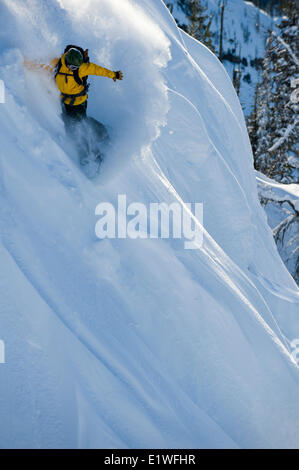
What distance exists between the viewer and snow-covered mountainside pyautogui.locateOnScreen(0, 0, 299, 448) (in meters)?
3.57

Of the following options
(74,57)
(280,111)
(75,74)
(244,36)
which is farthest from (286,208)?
(244,36)

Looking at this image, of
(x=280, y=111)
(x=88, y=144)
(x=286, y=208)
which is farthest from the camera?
(x=280, y=111)

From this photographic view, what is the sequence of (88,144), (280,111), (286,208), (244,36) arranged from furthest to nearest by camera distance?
(244,36) → (280,111) → (286,208) → (88,144)

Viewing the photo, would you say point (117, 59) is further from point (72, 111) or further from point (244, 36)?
point (244, 36)

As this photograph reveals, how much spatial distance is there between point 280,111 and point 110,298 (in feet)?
55.1

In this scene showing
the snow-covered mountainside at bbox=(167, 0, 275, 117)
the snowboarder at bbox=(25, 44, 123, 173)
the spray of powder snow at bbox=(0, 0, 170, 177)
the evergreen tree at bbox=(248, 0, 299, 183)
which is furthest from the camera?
the snow-covered mountainside at bbox=(167, 0, 275, 117)

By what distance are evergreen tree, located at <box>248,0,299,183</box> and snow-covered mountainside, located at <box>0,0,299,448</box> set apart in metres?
8.07

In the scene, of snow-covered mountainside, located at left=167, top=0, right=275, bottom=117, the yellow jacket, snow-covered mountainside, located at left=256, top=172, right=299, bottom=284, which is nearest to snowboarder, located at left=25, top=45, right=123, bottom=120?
the yellow jacket

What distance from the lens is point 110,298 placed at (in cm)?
425

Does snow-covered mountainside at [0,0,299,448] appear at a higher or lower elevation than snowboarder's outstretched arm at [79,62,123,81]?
lower

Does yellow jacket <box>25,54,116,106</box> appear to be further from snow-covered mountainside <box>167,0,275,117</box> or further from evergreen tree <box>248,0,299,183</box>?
snow-covered mountainside <box>167,0,275,117</box>

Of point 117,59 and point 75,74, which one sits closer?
point 75,74
